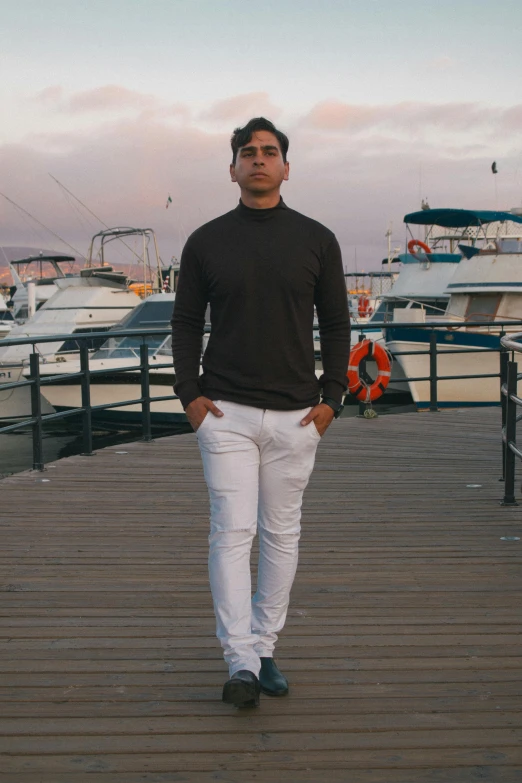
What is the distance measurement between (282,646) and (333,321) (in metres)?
1.36

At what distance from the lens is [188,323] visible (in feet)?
11.3

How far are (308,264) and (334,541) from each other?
8.98 feet

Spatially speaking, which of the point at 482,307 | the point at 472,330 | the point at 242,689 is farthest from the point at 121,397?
the point at 242,689

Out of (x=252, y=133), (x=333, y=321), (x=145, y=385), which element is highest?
(x=252, y=133)

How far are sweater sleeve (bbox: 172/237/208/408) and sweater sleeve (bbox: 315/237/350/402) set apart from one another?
0.43 m

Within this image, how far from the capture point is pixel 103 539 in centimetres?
567

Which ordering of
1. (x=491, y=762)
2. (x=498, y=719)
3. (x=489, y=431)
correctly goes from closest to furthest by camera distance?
(x=491, y=762) → (x=498, y=719) → (x=489, y=431)

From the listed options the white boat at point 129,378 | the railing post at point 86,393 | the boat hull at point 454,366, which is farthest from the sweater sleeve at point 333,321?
the boat hull at point 454,366

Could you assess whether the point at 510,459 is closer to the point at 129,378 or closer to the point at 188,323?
the point at 188,323

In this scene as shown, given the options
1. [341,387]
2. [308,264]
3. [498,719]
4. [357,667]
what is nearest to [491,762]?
[498,719]

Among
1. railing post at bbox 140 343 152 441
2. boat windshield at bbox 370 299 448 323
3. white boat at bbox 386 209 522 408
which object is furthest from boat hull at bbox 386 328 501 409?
railing post at bbox 140 343 152 441

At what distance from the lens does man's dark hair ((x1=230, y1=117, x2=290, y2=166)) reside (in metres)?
3.24

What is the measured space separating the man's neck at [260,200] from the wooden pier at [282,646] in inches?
68.2

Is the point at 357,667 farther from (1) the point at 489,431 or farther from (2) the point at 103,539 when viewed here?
(1) the point at 489,431
